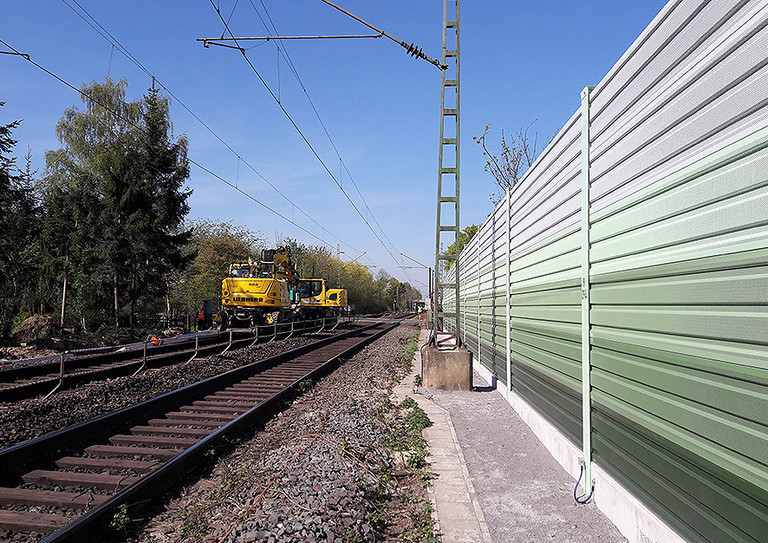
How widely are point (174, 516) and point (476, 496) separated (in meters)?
2.53

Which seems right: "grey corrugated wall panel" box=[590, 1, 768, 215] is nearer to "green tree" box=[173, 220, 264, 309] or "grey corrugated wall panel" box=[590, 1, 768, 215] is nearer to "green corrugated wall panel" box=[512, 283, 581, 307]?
"green corrugated wall panel" box=[512, 283, 581, 307]

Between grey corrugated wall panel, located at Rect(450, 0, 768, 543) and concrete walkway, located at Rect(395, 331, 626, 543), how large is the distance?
48cm

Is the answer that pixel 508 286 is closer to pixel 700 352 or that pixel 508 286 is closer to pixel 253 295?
pixel 700 352

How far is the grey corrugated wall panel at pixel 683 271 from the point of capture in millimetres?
2293

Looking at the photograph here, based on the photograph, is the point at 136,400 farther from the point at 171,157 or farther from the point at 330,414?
the point at 171,157

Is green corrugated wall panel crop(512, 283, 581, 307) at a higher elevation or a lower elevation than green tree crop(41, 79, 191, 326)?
lower

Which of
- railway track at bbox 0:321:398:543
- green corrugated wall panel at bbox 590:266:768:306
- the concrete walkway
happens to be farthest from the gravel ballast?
green corrugated wall panel at bbox 590:266:768:306

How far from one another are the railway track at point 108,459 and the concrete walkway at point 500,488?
2.51 meters

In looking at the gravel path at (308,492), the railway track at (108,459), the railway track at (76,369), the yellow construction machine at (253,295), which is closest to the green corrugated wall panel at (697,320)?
the gravel path at (308,492)

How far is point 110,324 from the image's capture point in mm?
28297

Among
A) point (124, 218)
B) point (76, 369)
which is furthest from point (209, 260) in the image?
point (76, 369)

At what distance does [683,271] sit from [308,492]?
326 centimetres

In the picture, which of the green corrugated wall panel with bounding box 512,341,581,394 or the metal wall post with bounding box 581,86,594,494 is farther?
the green corrugated wall panel with bounding box 512,341,581,394

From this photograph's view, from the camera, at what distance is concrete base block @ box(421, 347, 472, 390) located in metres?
10.1
